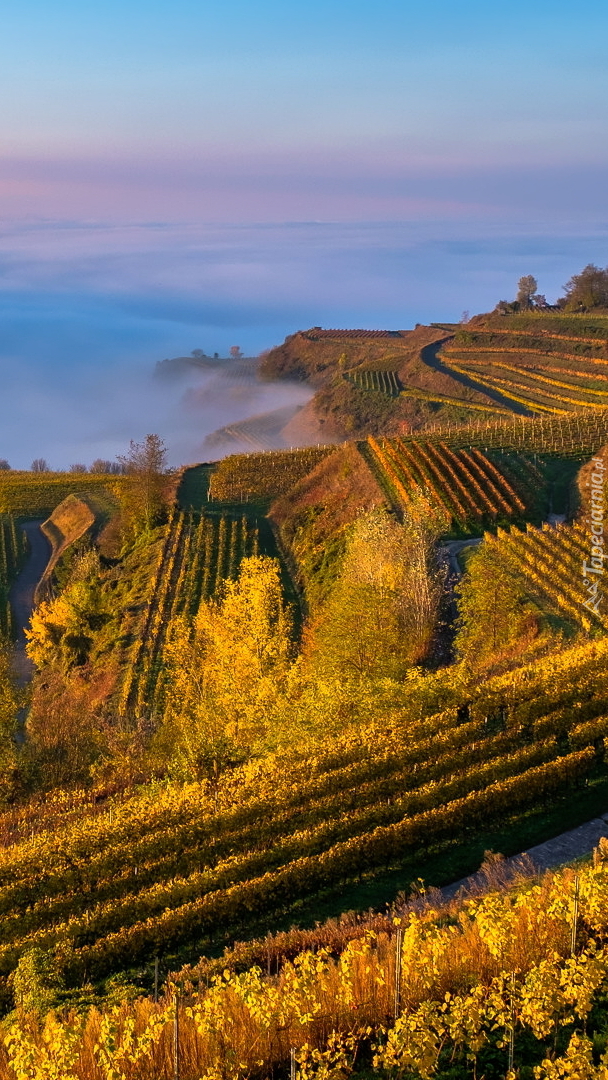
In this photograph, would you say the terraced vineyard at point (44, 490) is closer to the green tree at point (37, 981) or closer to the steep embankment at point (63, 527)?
the steep embankment at point (63, 527)

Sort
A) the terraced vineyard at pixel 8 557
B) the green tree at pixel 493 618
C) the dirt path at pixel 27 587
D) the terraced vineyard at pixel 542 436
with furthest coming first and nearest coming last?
1. the terraced vineyard at pixel 542 436
2. the terraced vineyard at pixel 8 557
3. the dirt path at pixel 27 587
4. the green tree at pixel 493 618

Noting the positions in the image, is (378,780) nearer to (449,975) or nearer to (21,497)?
(449,975)

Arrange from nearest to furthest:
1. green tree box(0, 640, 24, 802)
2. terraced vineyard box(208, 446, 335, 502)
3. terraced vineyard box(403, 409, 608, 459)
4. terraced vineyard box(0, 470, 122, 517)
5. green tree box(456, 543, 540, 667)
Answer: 1. green tree box(0, 640, 24, 802)
2. green tree box(456, 543, 540, 667)
3. terraced vineyard box(403, 409, 608, 459)
4. terraced vineyard box(208, 446, 335, 502)
5. terraced vineyard box(0, 470, 122, 517)

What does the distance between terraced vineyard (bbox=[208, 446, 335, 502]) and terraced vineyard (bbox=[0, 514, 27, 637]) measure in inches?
1120

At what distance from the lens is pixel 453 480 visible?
98188 mm

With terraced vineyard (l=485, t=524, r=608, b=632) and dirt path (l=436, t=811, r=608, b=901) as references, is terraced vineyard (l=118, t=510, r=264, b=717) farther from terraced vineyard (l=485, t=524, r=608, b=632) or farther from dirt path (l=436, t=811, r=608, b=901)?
dirt path (l=436, t=811, r=608, b=901)

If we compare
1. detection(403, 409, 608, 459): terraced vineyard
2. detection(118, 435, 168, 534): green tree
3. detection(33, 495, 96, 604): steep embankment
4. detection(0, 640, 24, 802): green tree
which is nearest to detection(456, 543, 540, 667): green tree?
detection(0, 640, 24, 802): green tree

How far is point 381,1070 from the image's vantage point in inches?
628

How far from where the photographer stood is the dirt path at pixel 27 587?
311 ft

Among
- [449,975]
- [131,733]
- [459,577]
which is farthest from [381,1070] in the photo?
[459,577]

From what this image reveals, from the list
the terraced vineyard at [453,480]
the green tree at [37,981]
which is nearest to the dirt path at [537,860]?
the green tree at [37,981]

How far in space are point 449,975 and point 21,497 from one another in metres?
132

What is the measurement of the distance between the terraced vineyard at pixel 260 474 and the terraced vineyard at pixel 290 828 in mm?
81685

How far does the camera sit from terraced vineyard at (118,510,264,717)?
243ft
